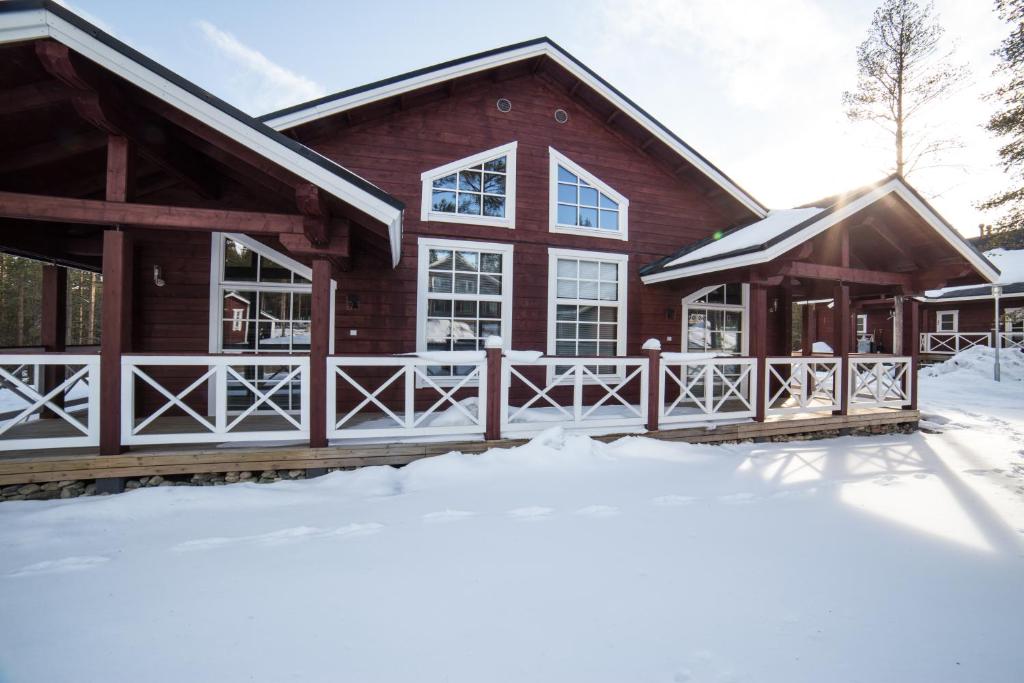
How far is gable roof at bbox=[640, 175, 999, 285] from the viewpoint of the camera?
5859 millimetres

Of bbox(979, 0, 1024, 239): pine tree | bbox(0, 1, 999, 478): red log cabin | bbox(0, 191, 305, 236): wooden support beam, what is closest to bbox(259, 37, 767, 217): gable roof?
bbox(0, 1, 999, 478): red log cabin

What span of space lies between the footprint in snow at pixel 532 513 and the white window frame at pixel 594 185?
15.9 ft

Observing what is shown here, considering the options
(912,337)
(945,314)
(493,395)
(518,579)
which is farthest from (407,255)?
(945,314)

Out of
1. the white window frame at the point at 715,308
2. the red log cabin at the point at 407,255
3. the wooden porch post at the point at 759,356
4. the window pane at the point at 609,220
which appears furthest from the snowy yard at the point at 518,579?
the window pane at the point at 609,220

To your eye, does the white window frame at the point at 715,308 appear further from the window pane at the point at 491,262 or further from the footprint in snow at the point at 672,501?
the footprint in snow at the point at 672,501

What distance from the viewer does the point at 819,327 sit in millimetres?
25328

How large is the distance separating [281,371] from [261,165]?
3106 millimetres

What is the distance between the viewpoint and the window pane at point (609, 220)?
770cm

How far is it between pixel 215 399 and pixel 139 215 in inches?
96.0

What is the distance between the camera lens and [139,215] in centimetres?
400

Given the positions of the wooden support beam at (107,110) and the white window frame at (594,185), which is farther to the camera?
the white window frame at (594,185)

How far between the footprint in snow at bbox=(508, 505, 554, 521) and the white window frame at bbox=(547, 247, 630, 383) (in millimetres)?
3370

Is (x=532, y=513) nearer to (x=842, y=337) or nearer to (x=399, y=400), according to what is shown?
(x=399, y=400)

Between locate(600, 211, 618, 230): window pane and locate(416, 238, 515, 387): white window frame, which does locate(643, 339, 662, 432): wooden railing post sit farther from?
locate(600, 211, 618, 230): window pane
